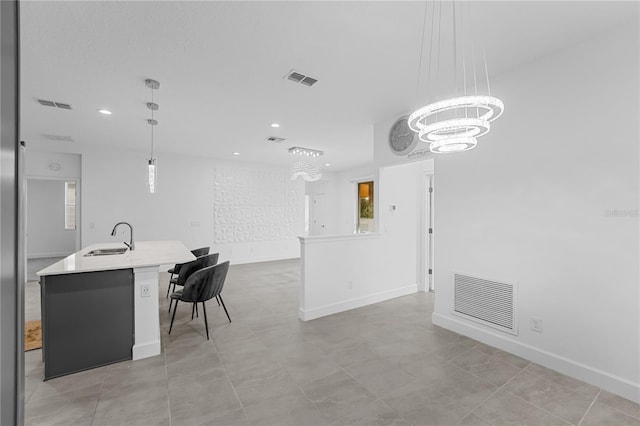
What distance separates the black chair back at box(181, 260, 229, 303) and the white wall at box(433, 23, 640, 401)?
9.25 ft

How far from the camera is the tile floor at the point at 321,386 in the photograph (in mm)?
1923

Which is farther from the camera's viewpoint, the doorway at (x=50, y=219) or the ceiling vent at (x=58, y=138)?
the doorway at (x=50, y=219)

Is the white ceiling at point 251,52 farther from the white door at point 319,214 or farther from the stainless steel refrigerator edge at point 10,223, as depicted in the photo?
the white door at point 319,214

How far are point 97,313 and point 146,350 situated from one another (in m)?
0.55

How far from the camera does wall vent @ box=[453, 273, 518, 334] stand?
2.79m

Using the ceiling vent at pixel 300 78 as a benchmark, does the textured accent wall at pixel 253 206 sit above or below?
below

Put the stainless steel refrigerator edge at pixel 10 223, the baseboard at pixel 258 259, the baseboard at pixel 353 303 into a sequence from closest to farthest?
the stainless steel refrigerator edge at pixel 10 223, the baseboard at pixel 353 303, the baseboard at pixel 258 259

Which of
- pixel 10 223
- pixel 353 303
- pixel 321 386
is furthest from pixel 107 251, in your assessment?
pixel 10 223

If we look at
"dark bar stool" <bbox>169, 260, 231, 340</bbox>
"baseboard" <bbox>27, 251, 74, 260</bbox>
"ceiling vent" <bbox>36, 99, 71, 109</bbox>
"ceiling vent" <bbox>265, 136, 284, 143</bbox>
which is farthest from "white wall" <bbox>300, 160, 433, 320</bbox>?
"baseboard" <bbox>27, 251, 74, 260</bbox>

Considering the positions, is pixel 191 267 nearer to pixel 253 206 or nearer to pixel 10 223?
pixel 10 223

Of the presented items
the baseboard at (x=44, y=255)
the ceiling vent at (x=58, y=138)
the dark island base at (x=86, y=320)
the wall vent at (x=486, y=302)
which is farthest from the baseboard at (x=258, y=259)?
the wall vent at (x=486, y=302)

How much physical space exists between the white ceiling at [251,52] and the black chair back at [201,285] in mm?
2023

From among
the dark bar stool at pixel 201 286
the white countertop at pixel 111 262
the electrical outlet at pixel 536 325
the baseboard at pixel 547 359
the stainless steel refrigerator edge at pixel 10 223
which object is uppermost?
the stainless steel refrigerator edge at pixel 10 223

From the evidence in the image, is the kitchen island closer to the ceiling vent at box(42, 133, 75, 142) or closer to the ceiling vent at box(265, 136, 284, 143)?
the ceiling vent at box(265, 136, 284, 143)
